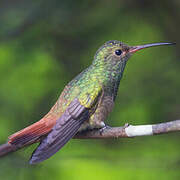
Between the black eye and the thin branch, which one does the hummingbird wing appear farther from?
the black eye

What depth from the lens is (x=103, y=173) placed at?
3592 mm

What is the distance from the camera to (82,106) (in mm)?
3113

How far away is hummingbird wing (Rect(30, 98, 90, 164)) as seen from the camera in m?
2.71

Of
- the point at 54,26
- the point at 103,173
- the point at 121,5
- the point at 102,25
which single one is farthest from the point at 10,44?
the point at 103,173

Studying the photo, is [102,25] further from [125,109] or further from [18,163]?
[18,163]

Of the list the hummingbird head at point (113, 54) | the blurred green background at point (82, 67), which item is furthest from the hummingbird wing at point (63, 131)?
the blurred green background at point (82, 67)

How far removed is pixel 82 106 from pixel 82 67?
1.37m

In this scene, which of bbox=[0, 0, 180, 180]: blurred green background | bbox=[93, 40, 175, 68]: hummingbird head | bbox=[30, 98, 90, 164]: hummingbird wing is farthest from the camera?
bbox=[0, 0, 180, 180]: blurred green background

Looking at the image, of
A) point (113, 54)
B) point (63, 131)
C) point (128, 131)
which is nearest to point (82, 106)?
point (63, 131)

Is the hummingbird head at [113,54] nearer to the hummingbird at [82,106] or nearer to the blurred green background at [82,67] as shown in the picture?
the hummingbird at [82,106]

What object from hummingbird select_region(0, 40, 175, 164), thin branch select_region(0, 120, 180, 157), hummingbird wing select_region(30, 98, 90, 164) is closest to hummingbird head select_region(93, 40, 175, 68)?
hummingbird select_region(0, 40, 175, 164)

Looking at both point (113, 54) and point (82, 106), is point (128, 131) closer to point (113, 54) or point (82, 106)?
point (82, 106)

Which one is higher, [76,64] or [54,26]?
[54,26]

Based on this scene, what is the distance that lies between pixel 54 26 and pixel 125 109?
1.17 m
